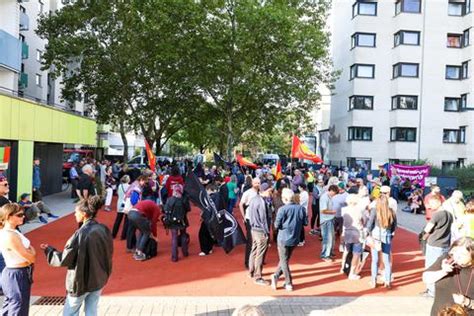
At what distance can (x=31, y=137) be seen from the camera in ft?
57.2

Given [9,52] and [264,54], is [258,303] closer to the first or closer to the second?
[9,52]

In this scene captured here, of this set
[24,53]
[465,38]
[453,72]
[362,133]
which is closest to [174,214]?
[24,53]

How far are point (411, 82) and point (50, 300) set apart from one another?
35.8m

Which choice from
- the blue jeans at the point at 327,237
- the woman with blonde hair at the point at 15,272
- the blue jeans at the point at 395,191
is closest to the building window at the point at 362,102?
the blue jeans at the point at 395,191

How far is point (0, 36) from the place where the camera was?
19.0 m

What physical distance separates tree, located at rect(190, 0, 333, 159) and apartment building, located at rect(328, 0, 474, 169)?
6364 millimetres

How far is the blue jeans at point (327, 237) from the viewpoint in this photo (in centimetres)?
1048

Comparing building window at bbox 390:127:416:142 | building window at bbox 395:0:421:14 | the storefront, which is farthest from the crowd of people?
building window at bbox 395:0:421:14

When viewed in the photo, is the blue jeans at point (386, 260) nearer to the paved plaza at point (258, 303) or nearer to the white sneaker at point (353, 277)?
the paved plaza at point (258, 303)

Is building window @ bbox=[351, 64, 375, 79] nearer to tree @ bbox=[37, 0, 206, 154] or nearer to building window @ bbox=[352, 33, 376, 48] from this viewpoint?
building window @ bbox=[352, 33, 376, 48]

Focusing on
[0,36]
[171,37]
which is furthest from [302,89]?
[0,36]

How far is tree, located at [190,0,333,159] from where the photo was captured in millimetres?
→ 28625

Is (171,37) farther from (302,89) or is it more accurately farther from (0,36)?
(0,36)

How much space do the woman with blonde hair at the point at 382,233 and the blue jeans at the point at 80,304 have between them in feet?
16.7
